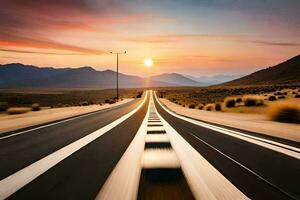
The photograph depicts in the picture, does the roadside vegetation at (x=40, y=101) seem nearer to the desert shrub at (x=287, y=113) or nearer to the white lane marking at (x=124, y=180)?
the desert shrub at (x=287, y=113)

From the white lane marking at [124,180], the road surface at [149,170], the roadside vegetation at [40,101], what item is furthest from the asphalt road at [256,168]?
the roadside vegetation at [40,101]

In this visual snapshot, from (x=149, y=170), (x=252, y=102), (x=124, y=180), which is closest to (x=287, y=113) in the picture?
(x=252, y=102)

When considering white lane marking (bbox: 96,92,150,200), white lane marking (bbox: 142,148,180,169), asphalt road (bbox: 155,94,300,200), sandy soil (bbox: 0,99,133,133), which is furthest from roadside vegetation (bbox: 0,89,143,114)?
white lane marking (bbox: 96,92,150,200)

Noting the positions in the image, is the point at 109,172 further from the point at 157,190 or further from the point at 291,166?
the point at 291,166

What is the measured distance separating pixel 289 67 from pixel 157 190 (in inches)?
7944

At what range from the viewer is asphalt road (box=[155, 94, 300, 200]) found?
5527 mm

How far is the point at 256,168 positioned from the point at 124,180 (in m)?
2.82

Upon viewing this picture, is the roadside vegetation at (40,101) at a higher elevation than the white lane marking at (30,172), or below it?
below

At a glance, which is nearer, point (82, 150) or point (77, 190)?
point (77, 190)

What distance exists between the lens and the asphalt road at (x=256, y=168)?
Answer: 553 cm

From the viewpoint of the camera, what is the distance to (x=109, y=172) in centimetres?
695

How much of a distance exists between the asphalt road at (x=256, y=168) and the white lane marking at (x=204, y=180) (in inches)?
5.9

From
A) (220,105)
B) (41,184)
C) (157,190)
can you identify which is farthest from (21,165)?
(220,105)

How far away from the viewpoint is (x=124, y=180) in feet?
20.4
